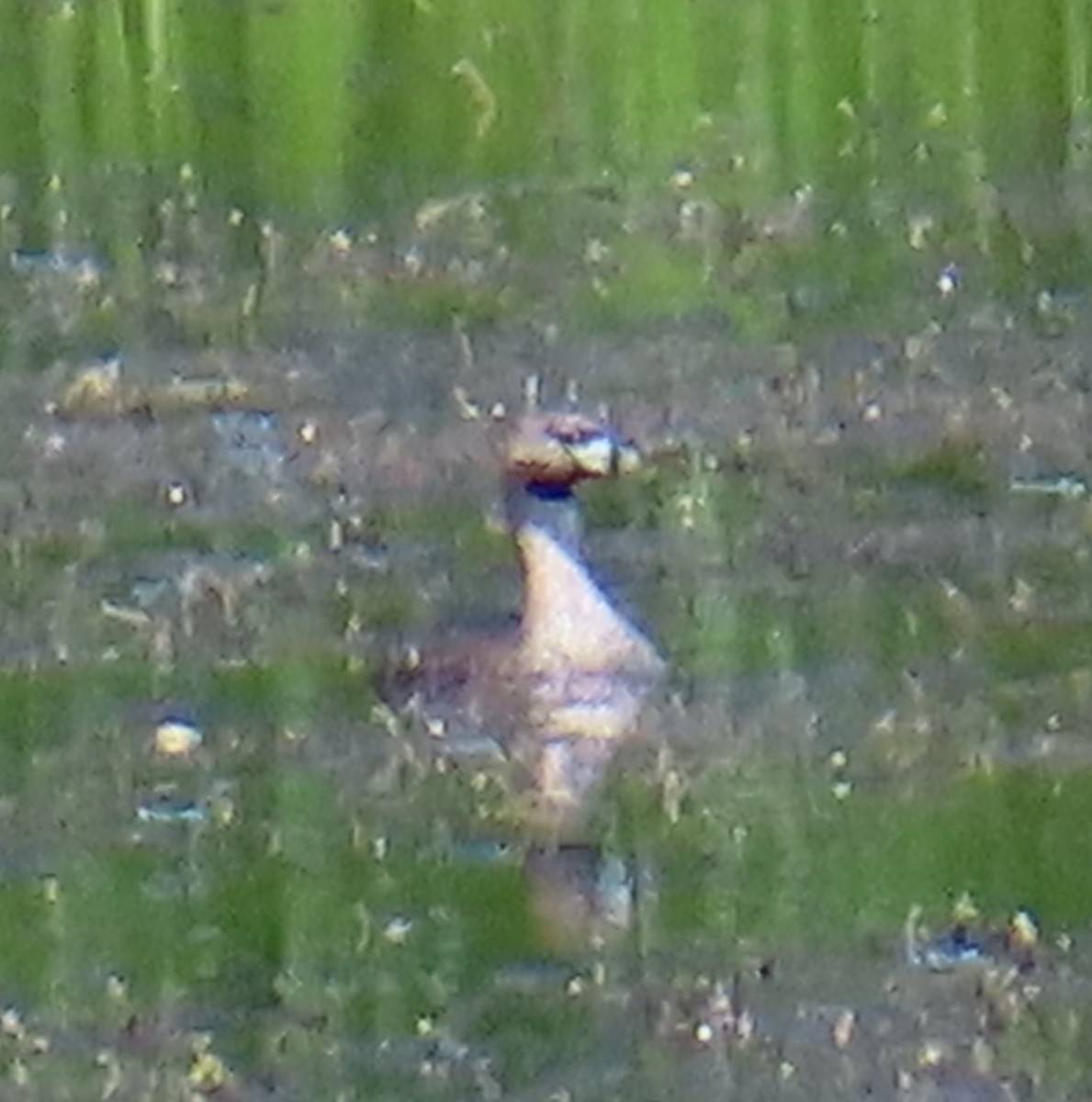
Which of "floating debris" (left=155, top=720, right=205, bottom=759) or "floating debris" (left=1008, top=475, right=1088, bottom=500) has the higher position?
"floating debris" (left=1008, top=475, right=1088, bottom=500)

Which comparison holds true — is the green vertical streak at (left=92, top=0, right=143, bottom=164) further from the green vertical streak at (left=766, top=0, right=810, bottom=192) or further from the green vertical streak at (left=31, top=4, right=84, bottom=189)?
the green vertical streak at (left=766, top=0, right=810, bottom=192)

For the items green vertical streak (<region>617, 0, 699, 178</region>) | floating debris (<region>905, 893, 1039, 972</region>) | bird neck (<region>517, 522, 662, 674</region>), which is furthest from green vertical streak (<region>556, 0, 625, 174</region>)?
floating debris (<region>905, 893, 1039, 972</region>)

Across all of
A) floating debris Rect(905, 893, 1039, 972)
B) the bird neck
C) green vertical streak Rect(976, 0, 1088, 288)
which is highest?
green vertical streak Rect(976, 0, 1088, 288)

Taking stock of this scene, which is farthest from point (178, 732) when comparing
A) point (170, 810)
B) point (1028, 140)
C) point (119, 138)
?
point (1028, 140)

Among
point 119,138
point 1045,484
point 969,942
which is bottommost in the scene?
point 969,942

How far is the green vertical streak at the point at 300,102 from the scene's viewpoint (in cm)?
52

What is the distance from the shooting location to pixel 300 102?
1.70 ft

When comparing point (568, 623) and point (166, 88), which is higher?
point (166, 88)

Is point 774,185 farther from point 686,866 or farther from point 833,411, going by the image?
point 686,866

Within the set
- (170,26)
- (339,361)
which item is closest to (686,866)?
(339,361)

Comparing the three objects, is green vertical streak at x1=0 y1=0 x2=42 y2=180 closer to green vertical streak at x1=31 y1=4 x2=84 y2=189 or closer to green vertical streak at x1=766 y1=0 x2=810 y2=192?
green vertical streak at x1=31 y1=4 x2=84 y2=189

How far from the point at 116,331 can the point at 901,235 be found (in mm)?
214

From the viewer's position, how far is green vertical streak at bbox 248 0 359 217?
0.52 metres

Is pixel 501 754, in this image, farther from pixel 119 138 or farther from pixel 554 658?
pixel 119 138
